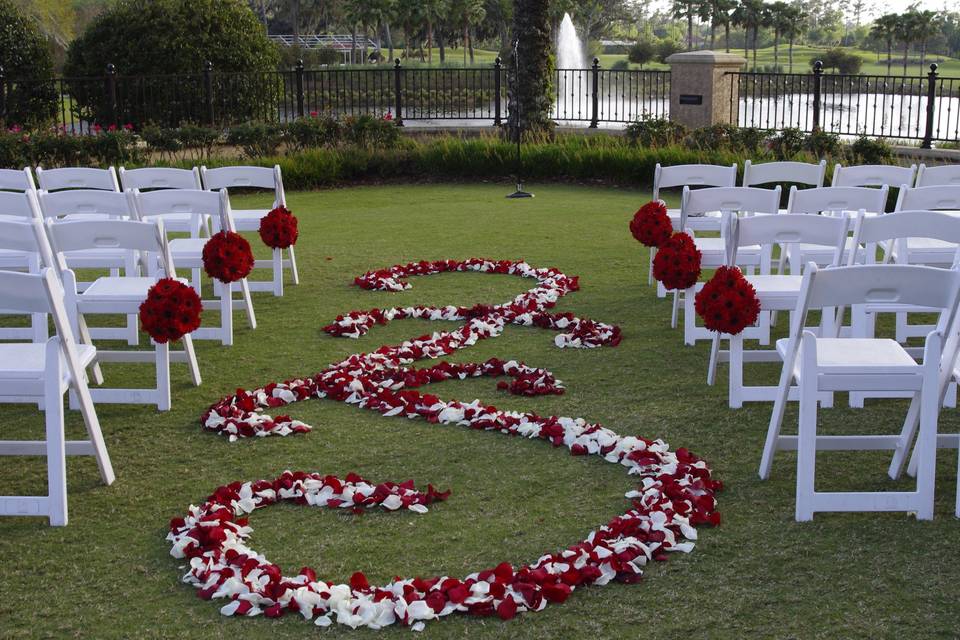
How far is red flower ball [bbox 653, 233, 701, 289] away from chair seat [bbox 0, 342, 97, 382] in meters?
3.20

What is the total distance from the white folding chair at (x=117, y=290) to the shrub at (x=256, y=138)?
10074 millimetres

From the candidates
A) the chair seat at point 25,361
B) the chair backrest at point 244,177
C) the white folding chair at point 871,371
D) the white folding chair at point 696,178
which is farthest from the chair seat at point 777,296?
the chair backrest at point 244,177

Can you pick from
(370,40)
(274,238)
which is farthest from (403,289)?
(370,40)

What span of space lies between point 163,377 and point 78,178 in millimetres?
3279

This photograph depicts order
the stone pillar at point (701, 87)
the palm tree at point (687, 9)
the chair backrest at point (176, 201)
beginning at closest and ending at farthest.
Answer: the chair backrest at point (176, 201) < the stone pillar at point (701, 87) < the palm tree at point (687, 9)

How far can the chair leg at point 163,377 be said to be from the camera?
5.67 metres

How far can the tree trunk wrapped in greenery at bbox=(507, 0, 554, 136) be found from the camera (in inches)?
695

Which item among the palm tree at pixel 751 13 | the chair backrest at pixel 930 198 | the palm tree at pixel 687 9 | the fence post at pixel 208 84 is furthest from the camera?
the palm tree at pixel 687 9

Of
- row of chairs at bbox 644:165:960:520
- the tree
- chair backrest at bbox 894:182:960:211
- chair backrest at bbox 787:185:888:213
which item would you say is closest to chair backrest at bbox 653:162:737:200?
chair backrest at bbox 787:185:888:213

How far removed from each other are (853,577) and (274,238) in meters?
5.37

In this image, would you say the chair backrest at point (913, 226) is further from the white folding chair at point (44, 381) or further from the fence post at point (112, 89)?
the fence post at point (112, 89)

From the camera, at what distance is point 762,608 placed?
360cm

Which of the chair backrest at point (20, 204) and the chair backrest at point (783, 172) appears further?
the chair backrest at point (783, 172)

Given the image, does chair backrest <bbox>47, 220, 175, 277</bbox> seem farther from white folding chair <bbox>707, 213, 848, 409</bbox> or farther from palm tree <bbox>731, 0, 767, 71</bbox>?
palm tree <bbox>731, 0, 767, 71</bbox>
